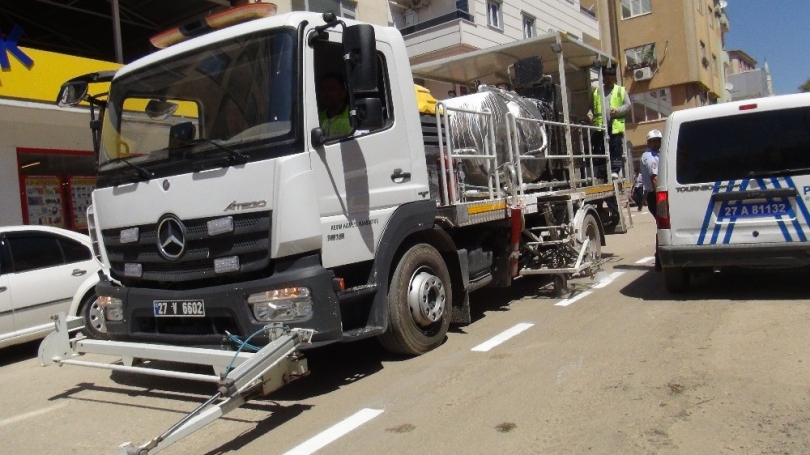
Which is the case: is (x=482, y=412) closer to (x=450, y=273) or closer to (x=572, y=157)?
(x=450, y=273)

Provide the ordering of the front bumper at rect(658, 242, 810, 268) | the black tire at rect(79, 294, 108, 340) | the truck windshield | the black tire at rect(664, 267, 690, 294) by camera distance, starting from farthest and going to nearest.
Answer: the black tire at rect(664, 267, 690, 294), the front bumper at rect(658, 242, 810, 268), the black tire at rect(79, 294, 108, 340), the truck windshield

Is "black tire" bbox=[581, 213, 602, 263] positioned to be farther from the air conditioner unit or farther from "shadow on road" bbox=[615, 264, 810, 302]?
the air conditioner unit

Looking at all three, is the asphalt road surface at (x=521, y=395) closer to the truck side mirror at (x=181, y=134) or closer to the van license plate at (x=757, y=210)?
the van license plate at (x=757, y=210)

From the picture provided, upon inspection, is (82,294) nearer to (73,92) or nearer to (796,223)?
(73,92)

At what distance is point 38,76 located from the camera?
9.84 metres

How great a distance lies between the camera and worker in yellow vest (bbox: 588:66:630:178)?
9.91m

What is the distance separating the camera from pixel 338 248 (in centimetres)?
485

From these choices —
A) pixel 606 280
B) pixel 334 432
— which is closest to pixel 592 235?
pixel 606 280

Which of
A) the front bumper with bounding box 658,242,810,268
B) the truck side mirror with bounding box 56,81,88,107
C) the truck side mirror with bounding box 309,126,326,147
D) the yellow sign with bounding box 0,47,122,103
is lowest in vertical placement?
the front bumper with bounding box 658,242,810,268

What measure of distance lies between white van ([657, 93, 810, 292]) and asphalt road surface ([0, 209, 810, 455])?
1.83 ft

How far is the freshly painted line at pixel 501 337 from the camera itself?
19.6 ft

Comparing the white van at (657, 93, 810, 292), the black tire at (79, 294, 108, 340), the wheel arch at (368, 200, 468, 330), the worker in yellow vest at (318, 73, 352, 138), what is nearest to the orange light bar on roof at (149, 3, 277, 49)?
the worker in yellow vest at (318, 73, 352, 138)

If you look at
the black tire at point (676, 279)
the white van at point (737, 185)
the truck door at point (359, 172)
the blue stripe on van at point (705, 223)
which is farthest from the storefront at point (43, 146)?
the blue stripe on van at point (705, 223)

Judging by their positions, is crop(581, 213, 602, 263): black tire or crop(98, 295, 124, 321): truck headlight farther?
crop(581, 213, 602, 263): black tire
